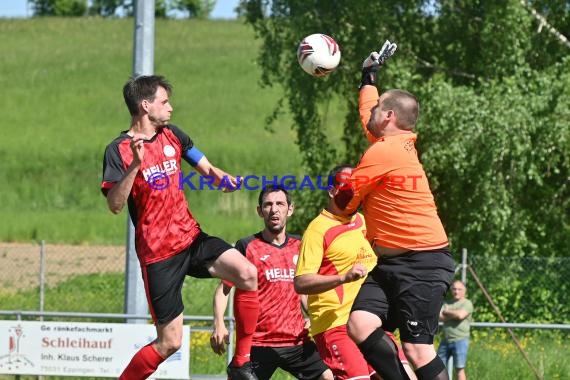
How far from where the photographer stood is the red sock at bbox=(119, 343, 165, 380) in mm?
7812

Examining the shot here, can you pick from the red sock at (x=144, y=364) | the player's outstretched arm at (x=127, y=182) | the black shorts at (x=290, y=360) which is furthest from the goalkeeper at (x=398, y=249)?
the black shorts at (x=290, y=360)

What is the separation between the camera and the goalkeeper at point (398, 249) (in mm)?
7164

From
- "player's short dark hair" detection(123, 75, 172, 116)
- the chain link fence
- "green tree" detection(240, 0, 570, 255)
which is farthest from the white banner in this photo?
"green tree" detection(240, 0, 570, 255)

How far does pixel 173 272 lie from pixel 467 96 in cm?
1101

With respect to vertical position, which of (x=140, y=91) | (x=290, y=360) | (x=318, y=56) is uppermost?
(x=318, y=56)

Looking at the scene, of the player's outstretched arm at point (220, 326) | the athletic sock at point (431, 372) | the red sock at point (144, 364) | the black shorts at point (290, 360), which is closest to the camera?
the athletic sock at point (431, 372)

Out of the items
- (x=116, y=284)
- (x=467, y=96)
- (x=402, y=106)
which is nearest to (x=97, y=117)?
(x=116, y=284)

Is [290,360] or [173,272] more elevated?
[173,272]

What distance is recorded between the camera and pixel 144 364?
781 cm

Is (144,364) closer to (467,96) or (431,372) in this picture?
(431,372)

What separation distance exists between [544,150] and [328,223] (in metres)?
10.5

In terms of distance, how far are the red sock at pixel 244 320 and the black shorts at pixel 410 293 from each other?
51.9 inches

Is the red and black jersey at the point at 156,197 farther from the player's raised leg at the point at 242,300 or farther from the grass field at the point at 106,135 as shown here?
the grass field at the point at 106,135

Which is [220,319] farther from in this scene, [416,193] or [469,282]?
[469,282]
